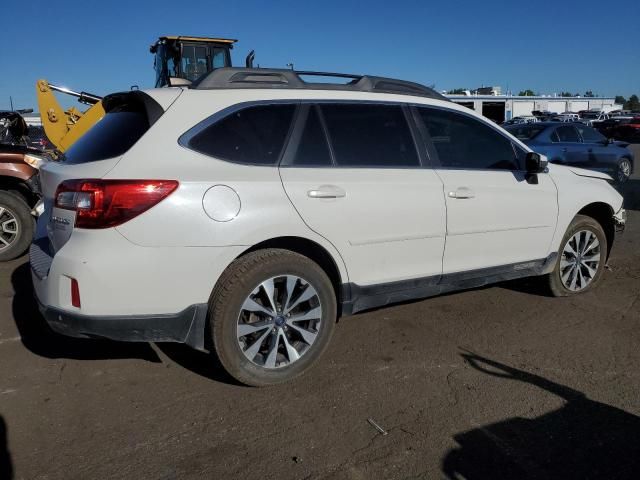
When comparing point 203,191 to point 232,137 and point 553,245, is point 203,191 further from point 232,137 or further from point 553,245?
point 553,245

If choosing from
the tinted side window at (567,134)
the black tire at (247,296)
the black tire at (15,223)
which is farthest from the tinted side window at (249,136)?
the tinted side window at (567,134)

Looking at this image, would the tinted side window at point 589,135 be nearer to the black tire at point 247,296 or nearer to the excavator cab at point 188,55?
the excavator cab at point 188,55

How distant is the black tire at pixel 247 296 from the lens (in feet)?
10.4

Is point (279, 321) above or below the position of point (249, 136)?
below

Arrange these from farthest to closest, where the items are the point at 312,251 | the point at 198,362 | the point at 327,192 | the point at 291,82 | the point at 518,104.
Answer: the point at 518,104, the point at 198,362, the point at 291,82, the point at 312,251, the point at 327,192

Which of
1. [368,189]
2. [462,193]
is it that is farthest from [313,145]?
[462,193]

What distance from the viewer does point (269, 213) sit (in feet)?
10.6

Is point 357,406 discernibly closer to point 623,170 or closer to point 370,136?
point 370,136

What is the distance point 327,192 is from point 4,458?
223cm

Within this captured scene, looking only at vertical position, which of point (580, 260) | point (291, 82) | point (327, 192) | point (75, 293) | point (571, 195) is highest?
point (291, 82)

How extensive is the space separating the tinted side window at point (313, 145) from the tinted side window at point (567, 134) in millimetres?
9995

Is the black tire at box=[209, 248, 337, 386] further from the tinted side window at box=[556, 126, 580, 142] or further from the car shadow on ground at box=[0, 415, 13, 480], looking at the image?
the tinted side window at box=[556, 126, 580, 142]

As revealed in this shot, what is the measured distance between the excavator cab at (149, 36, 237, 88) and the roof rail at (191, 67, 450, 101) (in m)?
8.43

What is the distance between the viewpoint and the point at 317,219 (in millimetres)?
3398
